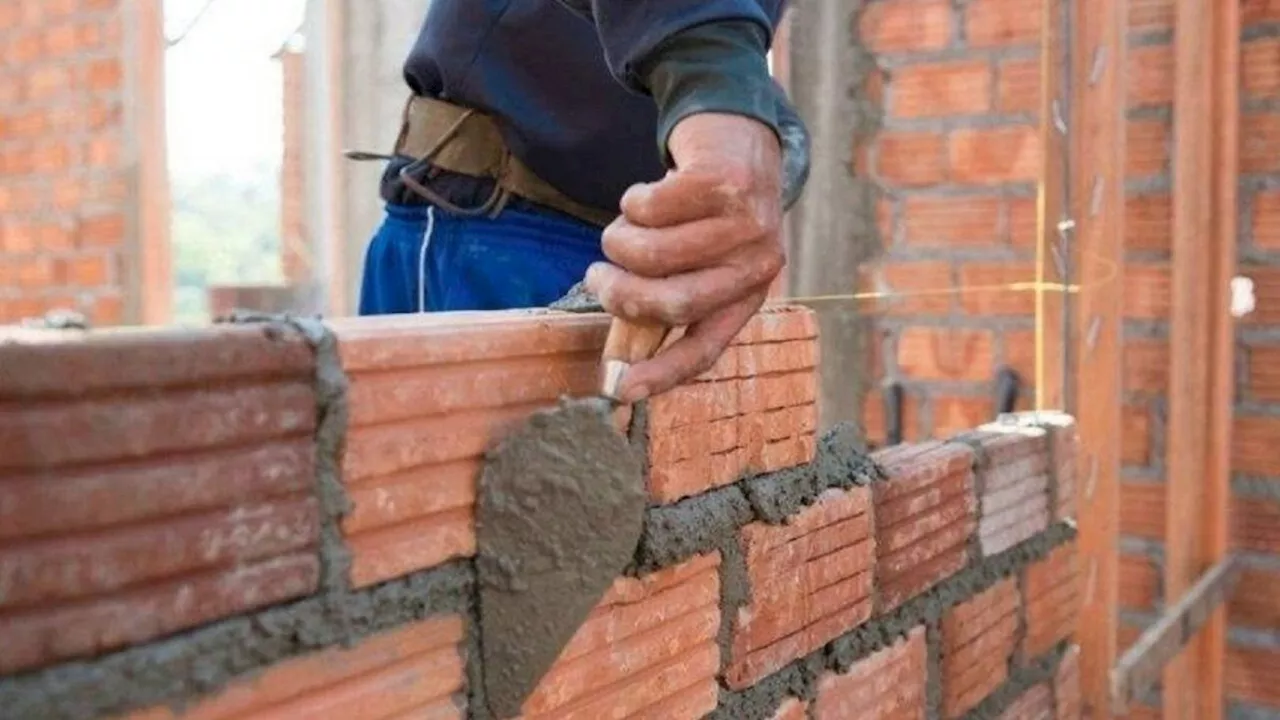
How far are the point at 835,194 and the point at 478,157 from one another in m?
1.50

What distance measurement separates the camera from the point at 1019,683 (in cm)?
144

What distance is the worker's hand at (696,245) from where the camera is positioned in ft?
2.39

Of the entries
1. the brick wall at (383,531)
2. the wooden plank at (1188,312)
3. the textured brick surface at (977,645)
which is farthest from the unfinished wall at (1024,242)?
the brick wall at (383,531)

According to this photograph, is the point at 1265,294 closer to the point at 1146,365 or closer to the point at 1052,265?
the point at 1146,365

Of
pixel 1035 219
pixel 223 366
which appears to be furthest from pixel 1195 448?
pixel 223 366

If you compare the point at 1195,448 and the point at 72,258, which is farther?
the point at 72,258

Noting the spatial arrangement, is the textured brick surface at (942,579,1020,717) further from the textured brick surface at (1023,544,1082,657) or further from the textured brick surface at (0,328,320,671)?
the textured brick surface at (0,328,320,671)

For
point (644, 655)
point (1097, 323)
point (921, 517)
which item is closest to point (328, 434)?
point (644, 655)

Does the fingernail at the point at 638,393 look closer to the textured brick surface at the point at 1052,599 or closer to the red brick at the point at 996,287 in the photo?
the textured brick surface at the point at 1052,599

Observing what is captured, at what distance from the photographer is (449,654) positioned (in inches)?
28.3

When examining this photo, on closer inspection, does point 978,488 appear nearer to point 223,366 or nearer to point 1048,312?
point 1048,312

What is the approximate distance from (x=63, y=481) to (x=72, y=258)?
2825 millimetres

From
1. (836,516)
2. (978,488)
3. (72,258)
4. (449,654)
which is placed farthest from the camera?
(72,258)

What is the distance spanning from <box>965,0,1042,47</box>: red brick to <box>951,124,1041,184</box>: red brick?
16cm
